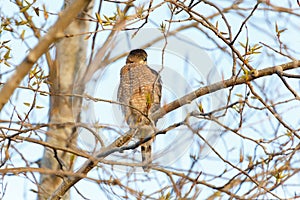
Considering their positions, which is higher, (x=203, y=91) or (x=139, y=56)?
(x=139, y=56)

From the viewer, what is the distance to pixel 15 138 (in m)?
3.78

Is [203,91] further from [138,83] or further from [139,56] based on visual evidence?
[139,56]

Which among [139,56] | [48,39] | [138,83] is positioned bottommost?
[48,39]

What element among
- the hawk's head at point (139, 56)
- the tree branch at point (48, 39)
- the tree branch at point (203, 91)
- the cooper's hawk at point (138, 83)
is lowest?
the tree branch at point (48, 39)

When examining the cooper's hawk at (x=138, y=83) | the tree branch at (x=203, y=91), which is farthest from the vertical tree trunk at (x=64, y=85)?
the tree branch at (x=203, y=91)

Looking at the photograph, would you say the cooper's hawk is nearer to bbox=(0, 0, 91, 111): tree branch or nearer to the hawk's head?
the hawk's head

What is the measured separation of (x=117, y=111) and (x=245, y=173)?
1350 millimetres

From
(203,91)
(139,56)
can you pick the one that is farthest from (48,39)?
(139,56)

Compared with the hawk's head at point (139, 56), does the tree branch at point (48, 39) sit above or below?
below

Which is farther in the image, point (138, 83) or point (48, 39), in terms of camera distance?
point (138, 83)

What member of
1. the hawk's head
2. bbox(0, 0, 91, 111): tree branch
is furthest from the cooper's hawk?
bbox(0, 0, 91, 111): tree branch

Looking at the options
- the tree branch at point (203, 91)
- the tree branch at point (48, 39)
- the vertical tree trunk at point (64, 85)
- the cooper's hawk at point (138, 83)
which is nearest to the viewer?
the tree branch at point (48, 39)

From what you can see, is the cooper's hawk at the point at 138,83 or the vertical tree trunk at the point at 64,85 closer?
the cooper's hawk at the point at 138,83

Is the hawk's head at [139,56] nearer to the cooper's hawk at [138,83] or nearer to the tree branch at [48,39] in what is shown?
the cooper's hawk at [138,83]
